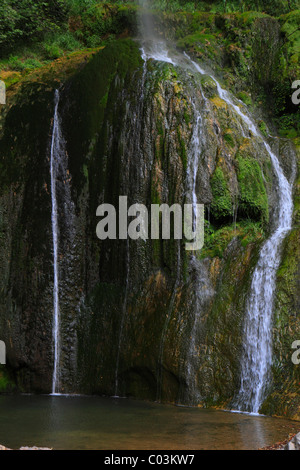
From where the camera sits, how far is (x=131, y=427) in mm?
6113

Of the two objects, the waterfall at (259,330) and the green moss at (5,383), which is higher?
the waterfall at (259,330)

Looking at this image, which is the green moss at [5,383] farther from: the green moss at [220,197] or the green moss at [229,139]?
the green moss at [229,139]

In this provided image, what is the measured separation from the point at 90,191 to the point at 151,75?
2594 mm

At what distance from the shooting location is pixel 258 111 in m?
12.9

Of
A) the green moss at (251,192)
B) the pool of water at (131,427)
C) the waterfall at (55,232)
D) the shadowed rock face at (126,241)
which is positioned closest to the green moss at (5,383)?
the shadowed rock face at (126,241)

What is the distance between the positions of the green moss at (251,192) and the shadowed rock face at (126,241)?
0.07ft

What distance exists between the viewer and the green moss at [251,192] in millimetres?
9359

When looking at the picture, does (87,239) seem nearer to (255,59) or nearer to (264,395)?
(264,395)

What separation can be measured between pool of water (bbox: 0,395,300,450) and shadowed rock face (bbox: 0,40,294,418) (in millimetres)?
1117

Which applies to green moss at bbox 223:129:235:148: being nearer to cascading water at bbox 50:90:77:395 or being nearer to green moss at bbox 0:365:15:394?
cascading water at bbox 50:90:77:395

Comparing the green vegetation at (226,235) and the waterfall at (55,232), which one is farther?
the waterfall at (55,232)

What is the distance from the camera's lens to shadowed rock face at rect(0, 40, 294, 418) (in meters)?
8.44

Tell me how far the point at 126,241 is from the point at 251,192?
2.60m
